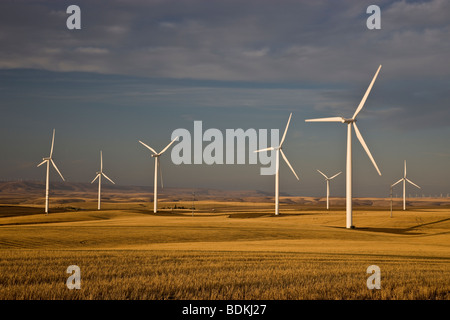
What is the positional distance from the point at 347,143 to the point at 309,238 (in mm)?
17428

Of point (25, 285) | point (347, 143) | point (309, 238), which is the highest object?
point (347, 143)

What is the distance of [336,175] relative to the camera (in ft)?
444

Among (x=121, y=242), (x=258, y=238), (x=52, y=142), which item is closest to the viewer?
(x=121, y=242)

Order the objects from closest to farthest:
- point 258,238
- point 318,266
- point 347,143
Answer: point 318,266
point 258,238
point 347,143

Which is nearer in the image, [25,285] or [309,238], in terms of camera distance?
[25,285]

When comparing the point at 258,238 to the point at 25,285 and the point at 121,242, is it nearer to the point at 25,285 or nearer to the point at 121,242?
the point at 121,242

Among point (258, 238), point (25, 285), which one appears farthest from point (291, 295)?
point (258, 238)

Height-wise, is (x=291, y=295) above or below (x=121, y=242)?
above

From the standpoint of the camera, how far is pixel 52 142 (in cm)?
9444

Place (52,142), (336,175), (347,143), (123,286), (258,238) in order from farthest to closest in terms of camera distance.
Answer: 1. (336,175)
2. (52,142)
3. (347,143)
4. (258,238)
5. (123,286)
